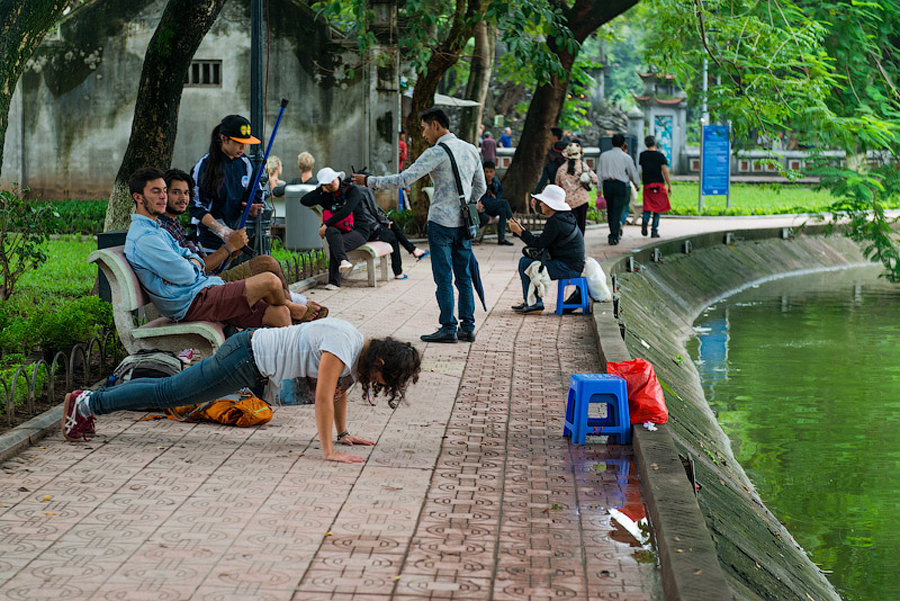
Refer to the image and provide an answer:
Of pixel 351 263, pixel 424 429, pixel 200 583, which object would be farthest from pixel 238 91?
pixel 200 583

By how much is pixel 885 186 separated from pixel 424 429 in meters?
12.8

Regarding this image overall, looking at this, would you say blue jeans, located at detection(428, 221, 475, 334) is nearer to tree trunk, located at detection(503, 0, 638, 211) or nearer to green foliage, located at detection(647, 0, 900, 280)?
green foliage, located at detection(647, 0, 900, 280)

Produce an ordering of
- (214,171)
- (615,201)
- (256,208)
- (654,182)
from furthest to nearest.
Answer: (654,182) < (615,201) < (256,208) < (214,171)

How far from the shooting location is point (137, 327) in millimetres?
7711

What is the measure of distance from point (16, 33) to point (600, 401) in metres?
5.14

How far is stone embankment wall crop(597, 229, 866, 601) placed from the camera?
5.87 metres

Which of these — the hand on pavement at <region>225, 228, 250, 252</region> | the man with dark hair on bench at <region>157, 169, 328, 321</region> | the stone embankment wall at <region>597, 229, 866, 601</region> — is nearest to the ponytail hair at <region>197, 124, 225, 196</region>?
the man with dark hair on bench at <region>157, 169, 328, 321</region>

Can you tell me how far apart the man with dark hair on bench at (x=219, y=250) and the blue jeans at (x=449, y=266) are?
63.0 inches

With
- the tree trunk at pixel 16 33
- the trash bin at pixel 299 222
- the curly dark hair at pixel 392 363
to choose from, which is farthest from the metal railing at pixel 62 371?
the trash bin at pixel 299 222

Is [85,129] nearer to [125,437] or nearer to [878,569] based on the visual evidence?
[125,437]

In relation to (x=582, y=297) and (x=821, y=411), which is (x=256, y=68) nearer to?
(x=582, y=297)

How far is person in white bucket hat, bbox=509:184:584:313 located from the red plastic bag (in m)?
4.63

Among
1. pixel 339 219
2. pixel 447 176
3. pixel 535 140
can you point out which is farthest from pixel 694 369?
pixel 535 140

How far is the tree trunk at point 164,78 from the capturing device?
10883 millimetres
